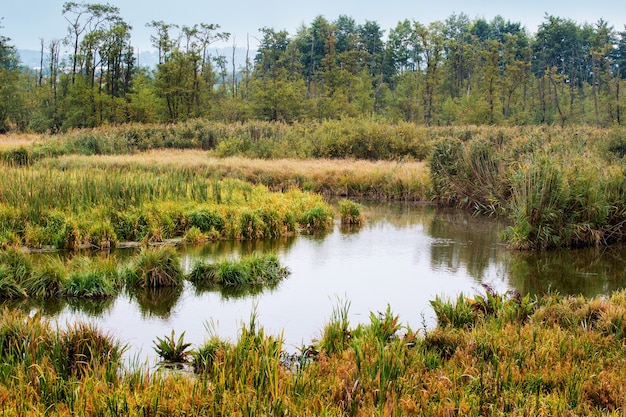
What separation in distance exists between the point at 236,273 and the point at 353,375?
5.09m

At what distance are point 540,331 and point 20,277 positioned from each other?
6.86 meters

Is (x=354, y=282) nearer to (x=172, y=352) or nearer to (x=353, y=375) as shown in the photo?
(x=172, y=352)

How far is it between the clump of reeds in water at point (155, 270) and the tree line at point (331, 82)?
30.7 meters

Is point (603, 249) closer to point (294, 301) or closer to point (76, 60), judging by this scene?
point (294, 301)

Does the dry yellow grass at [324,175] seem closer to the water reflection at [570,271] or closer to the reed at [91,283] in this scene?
the water reflection at [570,271]

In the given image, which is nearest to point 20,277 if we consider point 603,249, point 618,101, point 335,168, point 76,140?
point 603,249

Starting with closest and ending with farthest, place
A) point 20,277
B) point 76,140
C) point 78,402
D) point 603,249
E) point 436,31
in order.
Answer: point 78,402 → point 20,277 → point 603,249 → point 76,140 → point 436,31

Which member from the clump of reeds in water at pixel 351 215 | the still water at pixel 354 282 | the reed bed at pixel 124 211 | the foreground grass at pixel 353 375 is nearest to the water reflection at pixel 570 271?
the still water at pixel 354 282

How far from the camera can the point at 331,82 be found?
56.2 meters

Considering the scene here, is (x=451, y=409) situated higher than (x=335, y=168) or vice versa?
(x=335, y=168)

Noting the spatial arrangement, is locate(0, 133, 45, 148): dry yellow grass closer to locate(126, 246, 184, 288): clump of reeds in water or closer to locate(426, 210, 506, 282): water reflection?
locate(426, 210, 506, 282): water reflection

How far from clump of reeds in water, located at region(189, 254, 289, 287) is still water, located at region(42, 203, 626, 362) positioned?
10.7 inches

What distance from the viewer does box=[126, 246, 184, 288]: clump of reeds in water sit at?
974 centimetres

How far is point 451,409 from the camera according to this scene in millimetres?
4645
